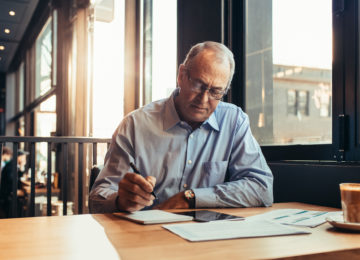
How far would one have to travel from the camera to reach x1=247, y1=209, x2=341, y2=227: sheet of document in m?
1.06

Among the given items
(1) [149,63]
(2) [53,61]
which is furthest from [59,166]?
(1) [149,63]

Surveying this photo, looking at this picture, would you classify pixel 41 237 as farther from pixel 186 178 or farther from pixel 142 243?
pixel 186 178

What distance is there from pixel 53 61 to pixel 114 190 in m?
5.24

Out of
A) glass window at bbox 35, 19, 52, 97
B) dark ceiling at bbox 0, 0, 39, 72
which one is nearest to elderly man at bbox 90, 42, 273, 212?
glass window at bbox 35, 19, 52, 97

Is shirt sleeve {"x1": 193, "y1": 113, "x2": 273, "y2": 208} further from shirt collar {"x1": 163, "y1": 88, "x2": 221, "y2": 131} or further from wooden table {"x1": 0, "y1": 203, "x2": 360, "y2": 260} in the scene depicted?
wooden table {"x1": 0, "y1": 203, "x2": 360, "y2": 260}

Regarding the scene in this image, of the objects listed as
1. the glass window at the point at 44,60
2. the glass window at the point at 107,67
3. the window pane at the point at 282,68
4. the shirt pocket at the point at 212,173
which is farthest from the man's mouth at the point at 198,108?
the glass window at the point at 44,60

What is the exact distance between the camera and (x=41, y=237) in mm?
902

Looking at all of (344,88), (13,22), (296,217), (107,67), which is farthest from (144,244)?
(13,22)

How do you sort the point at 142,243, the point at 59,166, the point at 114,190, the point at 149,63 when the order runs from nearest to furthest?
the point at 142,243 → the point at 114,190 → the point at 149,63 → the point at 59,166

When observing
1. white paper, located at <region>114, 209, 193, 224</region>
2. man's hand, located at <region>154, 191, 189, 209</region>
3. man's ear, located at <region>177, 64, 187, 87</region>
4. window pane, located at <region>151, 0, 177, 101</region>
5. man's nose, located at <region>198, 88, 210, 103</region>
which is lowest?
man's hand, located at <region>154, 191, 189, 209</region>

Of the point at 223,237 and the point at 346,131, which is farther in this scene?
the point at 346,131

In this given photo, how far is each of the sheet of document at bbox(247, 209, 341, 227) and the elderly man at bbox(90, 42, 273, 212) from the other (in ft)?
0.90

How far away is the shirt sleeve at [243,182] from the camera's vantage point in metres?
1.47

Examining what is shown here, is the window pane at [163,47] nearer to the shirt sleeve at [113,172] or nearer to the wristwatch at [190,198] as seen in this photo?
the shirt sleeve at [113,172]
